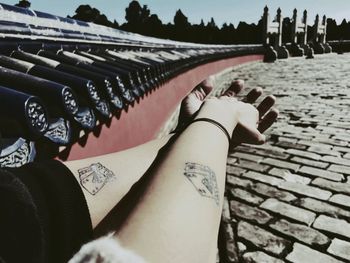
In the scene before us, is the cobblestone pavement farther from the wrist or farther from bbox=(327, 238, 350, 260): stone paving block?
the wrist

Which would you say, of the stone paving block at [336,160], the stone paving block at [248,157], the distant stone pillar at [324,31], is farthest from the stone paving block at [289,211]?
the distant stone pillar at [324,31]

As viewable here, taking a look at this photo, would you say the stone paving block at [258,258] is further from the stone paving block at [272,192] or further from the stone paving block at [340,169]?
the stone paving block at [340,169]

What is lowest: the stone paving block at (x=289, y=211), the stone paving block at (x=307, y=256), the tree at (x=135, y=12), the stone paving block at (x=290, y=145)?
the stone paving block at (x=307, y=256)

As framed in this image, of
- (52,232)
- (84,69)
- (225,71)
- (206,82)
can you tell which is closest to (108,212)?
(52,232)

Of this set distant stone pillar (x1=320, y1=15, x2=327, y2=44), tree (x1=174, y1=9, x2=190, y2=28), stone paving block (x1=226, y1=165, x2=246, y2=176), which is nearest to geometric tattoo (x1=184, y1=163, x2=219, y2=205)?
stone paving block (x1=226, y1=165, x2=246, y2=176)

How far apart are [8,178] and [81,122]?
941mm

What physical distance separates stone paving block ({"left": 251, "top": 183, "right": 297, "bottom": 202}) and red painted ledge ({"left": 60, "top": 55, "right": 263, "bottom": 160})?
5.02ft

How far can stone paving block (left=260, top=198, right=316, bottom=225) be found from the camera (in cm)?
339

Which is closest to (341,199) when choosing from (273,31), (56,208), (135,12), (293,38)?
(56,208)

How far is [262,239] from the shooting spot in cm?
311

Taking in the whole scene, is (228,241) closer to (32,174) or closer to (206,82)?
(206,82)

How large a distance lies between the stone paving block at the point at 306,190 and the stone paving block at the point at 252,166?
520mm

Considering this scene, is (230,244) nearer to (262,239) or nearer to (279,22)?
(262,239)

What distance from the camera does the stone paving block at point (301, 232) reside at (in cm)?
301
